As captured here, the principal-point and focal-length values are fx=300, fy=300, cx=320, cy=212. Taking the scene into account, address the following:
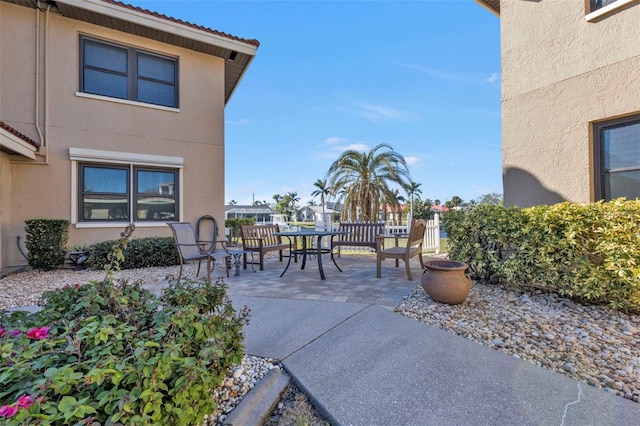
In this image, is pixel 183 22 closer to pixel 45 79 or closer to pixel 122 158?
pixel 45 79

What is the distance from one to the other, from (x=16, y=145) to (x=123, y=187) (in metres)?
1.98

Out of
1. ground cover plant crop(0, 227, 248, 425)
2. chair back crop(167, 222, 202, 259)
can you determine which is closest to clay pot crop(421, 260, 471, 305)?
ground cover plant crop(0, 227, 248, 425)

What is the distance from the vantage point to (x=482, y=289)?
4.15 m

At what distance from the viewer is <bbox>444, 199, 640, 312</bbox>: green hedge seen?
322 cm

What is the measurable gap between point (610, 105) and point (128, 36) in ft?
31.7

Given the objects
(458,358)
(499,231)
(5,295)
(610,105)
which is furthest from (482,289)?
(5,295)

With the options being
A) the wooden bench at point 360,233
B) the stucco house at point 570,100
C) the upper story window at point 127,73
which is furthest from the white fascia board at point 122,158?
the stucco house at point 570,100

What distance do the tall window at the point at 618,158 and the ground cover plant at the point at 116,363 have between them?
5.35 metres

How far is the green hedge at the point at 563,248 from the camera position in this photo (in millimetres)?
3223

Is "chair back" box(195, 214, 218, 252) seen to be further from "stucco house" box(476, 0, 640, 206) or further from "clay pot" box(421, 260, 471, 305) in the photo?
"stucco house" box(476, 0, 640, 206)

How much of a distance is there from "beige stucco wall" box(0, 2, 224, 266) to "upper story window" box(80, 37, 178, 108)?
6.7 inches

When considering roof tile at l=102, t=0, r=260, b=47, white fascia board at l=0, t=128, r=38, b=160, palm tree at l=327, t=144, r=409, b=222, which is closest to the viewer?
white fascia board at l=0, t=128, r=38, b=160

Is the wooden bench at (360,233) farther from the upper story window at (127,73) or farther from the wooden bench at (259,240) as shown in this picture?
the upper story window at (127,73)

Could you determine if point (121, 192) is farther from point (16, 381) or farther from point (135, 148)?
point (16, 381)
